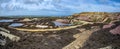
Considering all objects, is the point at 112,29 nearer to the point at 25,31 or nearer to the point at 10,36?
the point at 25,31

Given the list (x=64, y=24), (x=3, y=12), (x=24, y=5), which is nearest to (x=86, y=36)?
(x=64, y=24)

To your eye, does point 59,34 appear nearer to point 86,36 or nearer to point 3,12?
point 86,36

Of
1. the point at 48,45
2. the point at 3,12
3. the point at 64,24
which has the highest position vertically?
the point at 3,12

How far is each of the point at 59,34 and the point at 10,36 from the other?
956mm

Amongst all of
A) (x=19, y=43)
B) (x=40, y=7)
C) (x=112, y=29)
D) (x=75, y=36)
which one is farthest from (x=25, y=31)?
(x=112, y=29)

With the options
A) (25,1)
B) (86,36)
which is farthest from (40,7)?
(86,36)

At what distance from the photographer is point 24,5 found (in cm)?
453

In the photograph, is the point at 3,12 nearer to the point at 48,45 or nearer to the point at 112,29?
the point at 48,45

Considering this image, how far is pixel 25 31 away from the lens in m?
4.48

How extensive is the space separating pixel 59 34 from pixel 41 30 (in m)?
0.37

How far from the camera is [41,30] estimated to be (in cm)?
450

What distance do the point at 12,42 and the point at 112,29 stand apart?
199 centimetres

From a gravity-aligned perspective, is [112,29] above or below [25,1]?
below

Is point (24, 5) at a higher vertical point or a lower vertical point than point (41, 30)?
higher
